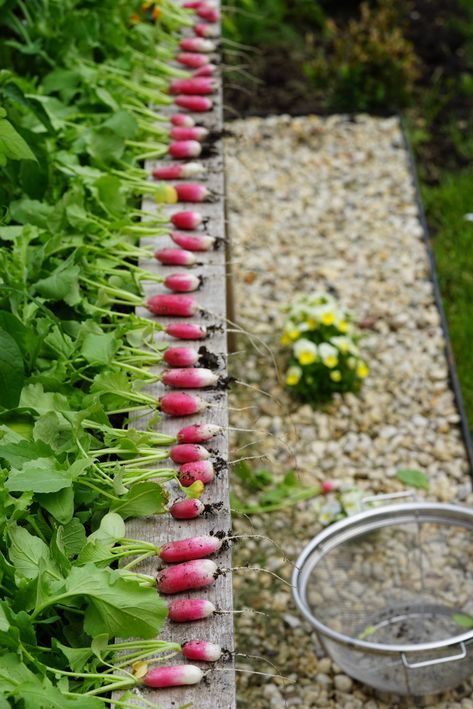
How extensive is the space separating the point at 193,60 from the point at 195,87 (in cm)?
20

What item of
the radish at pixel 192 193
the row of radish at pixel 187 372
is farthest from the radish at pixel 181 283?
the radish at pixel 192 193

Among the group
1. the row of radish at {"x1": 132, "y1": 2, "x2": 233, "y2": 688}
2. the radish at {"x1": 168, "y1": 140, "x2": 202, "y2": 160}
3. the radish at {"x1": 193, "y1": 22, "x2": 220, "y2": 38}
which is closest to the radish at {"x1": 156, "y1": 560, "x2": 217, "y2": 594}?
the row of radish at {"x1": 132, "y1": 2, "x2": 233, "y2": 688}

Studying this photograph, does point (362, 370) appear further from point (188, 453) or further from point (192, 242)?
point (188, 453)

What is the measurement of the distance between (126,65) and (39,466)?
6.25 ft

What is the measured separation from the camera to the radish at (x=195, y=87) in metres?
3.51

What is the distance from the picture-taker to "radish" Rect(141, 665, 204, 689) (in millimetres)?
1776

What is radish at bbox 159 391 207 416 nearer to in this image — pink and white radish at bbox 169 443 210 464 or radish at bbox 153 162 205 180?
pink and white radish at bbox 169 443 210 464

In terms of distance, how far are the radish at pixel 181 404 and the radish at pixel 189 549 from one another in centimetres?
39

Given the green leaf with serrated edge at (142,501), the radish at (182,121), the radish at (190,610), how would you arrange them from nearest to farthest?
1. the radish at (190,610)
2. the green leaf with serrated edge at (142,501)
3. the radish at (182,121)

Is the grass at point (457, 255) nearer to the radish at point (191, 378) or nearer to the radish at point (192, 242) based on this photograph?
the radish at point (192, 242)

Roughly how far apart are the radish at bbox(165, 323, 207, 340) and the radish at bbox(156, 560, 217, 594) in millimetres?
726

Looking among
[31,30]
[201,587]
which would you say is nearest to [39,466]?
[201,587]

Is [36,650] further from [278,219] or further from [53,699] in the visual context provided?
[278,219]

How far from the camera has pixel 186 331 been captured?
251 cm
